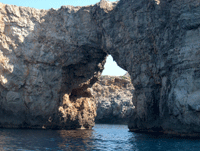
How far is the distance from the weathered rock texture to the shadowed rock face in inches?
866

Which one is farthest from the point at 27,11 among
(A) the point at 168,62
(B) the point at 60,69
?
(A) the point at 168,62

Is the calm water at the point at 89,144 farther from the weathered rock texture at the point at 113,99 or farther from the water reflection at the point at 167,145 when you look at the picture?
the weathered rock texture at the point at 113,99

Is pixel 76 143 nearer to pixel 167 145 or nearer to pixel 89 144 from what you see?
pixel 89 144

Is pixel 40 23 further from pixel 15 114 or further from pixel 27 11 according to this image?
pixel 15 114

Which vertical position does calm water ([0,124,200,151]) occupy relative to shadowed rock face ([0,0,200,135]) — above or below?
below

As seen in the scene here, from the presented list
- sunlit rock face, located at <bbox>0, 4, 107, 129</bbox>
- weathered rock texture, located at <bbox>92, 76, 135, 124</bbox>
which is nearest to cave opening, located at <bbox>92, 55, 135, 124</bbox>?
weathered rock texture, located at <bbox>92, 76, 135, 124</bbox>

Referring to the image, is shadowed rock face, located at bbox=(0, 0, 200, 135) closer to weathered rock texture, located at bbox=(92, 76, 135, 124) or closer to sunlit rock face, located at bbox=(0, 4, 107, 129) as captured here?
sunlit rock face, located at bbox=(0, 4, 107, 129)

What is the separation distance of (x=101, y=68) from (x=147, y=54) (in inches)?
461

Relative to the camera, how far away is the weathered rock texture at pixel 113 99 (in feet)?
198

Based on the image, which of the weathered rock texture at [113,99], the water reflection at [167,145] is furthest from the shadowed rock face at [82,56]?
the weathered rock texture at [113,99]

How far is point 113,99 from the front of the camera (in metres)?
61.9

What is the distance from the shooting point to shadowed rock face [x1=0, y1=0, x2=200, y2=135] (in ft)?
85.7

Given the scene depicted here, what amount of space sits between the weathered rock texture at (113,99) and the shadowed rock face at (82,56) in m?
22.0

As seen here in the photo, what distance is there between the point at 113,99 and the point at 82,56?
2990cm
